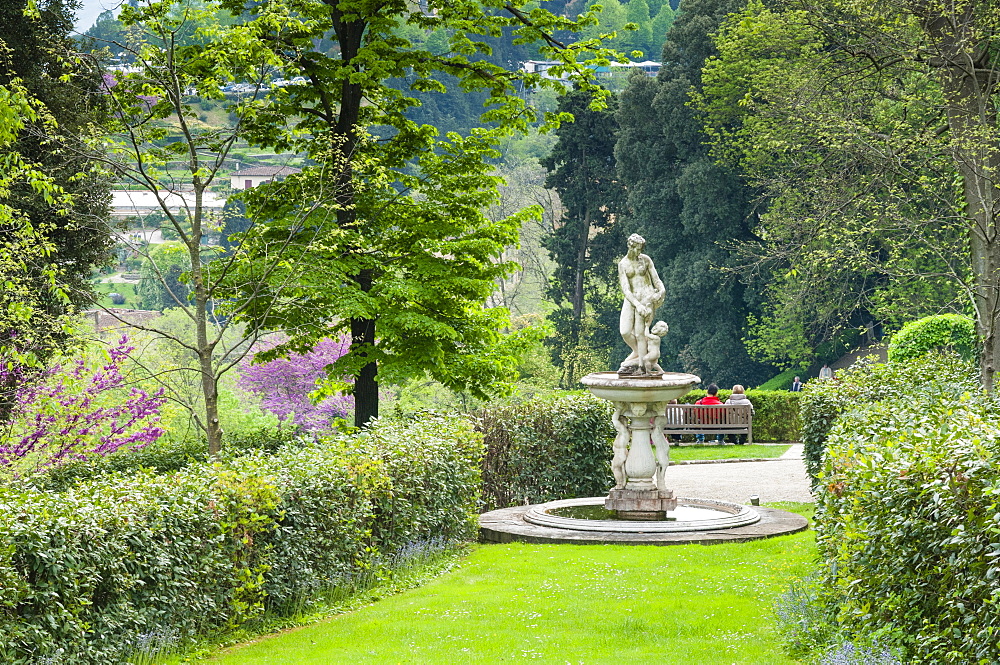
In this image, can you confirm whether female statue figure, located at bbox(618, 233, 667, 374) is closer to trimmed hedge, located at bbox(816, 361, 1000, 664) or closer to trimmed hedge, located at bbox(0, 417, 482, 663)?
trimmed hedge, located at bbox(0, 417, 482, 663)

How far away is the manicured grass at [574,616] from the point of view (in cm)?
771

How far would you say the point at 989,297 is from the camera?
15.1 metres

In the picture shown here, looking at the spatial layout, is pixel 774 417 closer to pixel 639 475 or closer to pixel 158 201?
pixel 639 475

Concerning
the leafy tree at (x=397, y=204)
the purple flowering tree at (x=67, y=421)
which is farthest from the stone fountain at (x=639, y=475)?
Result: the purple flowering tree at (x=67, y=421)

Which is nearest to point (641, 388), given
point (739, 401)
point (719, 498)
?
point (719, 498)

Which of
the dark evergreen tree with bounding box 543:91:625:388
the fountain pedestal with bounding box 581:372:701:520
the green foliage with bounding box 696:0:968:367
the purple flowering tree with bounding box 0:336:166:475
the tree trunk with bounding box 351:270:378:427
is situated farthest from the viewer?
the dark evergreen tree with bounding box 543:91:625:388

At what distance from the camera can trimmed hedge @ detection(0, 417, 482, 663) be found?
6641 millimetres

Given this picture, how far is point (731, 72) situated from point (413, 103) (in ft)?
71.1

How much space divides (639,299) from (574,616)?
5.82m

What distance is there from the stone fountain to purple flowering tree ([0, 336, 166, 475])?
5.08m

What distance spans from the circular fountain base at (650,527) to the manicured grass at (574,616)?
0.84 metres

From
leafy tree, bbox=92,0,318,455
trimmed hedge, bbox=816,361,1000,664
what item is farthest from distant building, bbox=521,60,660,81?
trimmed hedge, bbox=816,361,1000,664

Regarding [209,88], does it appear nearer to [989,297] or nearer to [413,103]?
[413,103]

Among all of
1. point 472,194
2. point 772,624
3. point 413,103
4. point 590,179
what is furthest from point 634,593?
point 590,179
